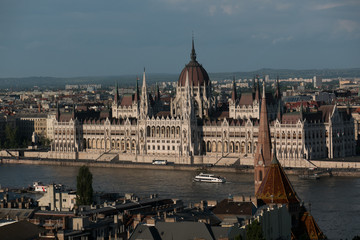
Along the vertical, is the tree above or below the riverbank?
above

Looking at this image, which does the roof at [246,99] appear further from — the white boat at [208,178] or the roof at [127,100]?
the white boat at [208,178]

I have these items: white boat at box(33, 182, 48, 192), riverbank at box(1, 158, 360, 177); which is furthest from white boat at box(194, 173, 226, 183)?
white boat at box(33, 182, 48, 192)

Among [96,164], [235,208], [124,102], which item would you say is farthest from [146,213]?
[124,102]

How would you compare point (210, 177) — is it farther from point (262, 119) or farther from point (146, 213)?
point (146, 213)

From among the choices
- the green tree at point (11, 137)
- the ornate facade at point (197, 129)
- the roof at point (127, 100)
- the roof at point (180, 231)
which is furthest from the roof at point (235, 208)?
the green tree at point (11, 137)

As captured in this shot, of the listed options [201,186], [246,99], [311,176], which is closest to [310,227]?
[201,186]

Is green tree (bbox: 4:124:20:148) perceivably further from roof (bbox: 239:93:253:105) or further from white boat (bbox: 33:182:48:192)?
white boat (bbox: 33:182:48:192)
